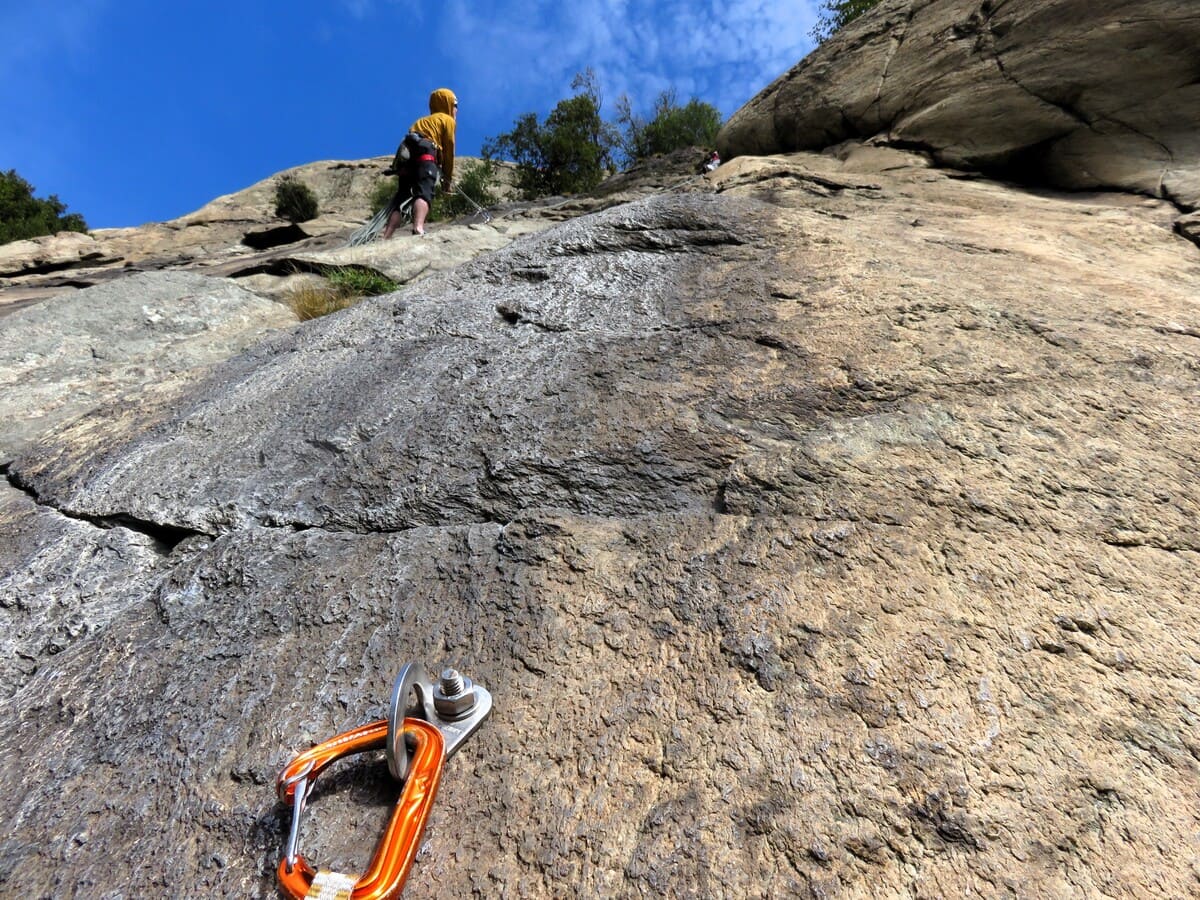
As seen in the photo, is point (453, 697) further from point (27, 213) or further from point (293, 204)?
point (27, 213)

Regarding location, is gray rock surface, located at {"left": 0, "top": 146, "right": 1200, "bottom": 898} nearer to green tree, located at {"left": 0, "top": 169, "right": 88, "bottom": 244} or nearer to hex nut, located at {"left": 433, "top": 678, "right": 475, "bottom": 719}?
hex nut, located at {"left": 433, "top": 678, "right": 475, "bottom": 719}

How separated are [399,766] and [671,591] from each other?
0.82 meters

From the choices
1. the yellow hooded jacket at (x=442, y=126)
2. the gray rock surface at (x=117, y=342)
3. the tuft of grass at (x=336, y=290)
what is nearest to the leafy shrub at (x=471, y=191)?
the yellow hooded jacket at (x=442, y=126)

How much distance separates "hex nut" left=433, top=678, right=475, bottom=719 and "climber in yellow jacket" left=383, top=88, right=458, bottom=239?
6514 mm

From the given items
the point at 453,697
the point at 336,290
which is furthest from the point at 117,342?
the point at 453,697

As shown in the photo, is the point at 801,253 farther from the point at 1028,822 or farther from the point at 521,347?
the point at 1028,822

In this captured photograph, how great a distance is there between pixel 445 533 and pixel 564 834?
3.56 feet

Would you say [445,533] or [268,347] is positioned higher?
[268,347]

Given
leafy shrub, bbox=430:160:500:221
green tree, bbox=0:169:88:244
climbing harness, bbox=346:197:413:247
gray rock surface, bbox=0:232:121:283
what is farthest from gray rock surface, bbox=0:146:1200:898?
green tree, bbox=0:169:88:244

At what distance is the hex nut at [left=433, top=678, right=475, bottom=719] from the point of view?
153 cm

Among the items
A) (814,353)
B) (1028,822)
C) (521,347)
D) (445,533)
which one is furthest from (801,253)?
(1028,822)

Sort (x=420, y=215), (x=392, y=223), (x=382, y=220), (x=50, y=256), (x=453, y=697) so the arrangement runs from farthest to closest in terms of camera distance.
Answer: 1. (x=50, y=256)
2. (x=382, y=220)
3. (x=392, y=223)
4. (x=420, y=215)
5. (x=453, y=697)

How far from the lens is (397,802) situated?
135 cm

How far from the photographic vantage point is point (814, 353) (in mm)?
2627
